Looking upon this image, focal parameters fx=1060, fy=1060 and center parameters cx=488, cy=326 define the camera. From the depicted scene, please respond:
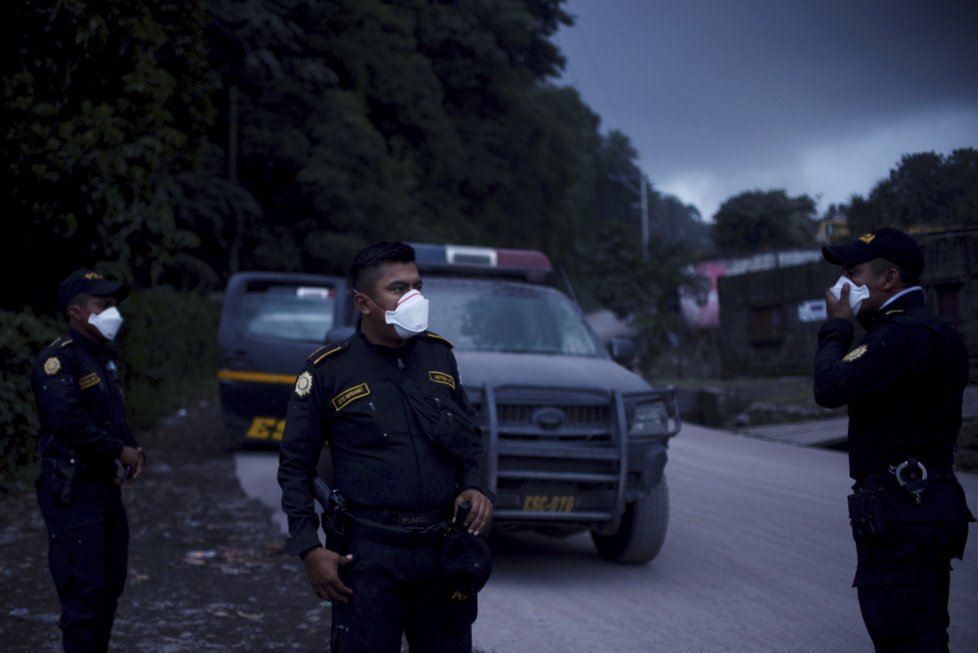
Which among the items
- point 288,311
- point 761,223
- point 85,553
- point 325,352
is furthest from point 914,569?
point 761,223

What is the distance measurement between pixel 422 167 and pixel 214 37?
19.2 metres

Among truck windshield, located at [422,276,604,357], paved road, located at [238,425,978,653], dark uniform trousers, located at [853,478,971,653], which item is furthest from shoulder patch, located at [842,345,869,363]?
truck windshield, located at [422,276,604,357]

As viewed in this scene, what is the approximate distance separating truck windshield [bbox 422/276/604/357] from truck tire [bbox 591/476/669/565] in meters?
1.33

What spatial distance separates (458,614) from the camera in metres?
3.48

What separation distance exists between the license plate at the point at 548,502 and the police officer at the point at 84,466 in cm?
263

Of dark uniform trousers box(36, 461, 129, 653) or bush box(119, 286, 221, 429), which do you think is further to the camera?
bush box(119, 286, 221, 429)

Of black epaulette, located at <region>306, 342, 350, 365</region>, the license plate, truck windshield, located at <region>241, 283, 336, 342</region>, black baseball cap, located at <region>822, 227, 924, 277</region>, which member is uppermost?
truck windshield, located at <region>241, 283, 336, 342</region>

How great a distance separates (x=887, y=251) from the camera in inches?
150

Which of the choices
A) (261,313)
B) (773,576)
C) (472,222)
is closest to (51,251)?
(261,313)

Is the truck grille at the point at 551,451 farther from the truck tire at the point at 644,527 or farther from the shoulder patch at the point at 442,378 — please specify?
the shoulder patch at the point at 442,378

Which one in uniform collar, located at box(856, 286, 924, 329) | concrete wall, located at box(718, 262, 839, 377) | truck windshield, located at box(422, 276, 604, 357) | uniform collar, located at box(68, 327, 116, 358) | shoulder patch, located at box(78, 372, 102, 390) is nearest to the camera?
uniform collar, located at box(856, 286, 924, 329)

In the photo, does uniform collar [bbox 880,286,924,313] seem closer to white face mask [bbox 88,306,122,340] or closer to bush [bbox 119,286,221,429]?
white face mask [bbox 88,306,122,340]

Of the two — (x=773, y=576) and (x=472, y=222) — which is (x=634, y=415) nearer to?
(x=773, y=576)

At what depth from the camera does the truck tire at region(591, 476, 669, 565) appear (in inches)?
283
